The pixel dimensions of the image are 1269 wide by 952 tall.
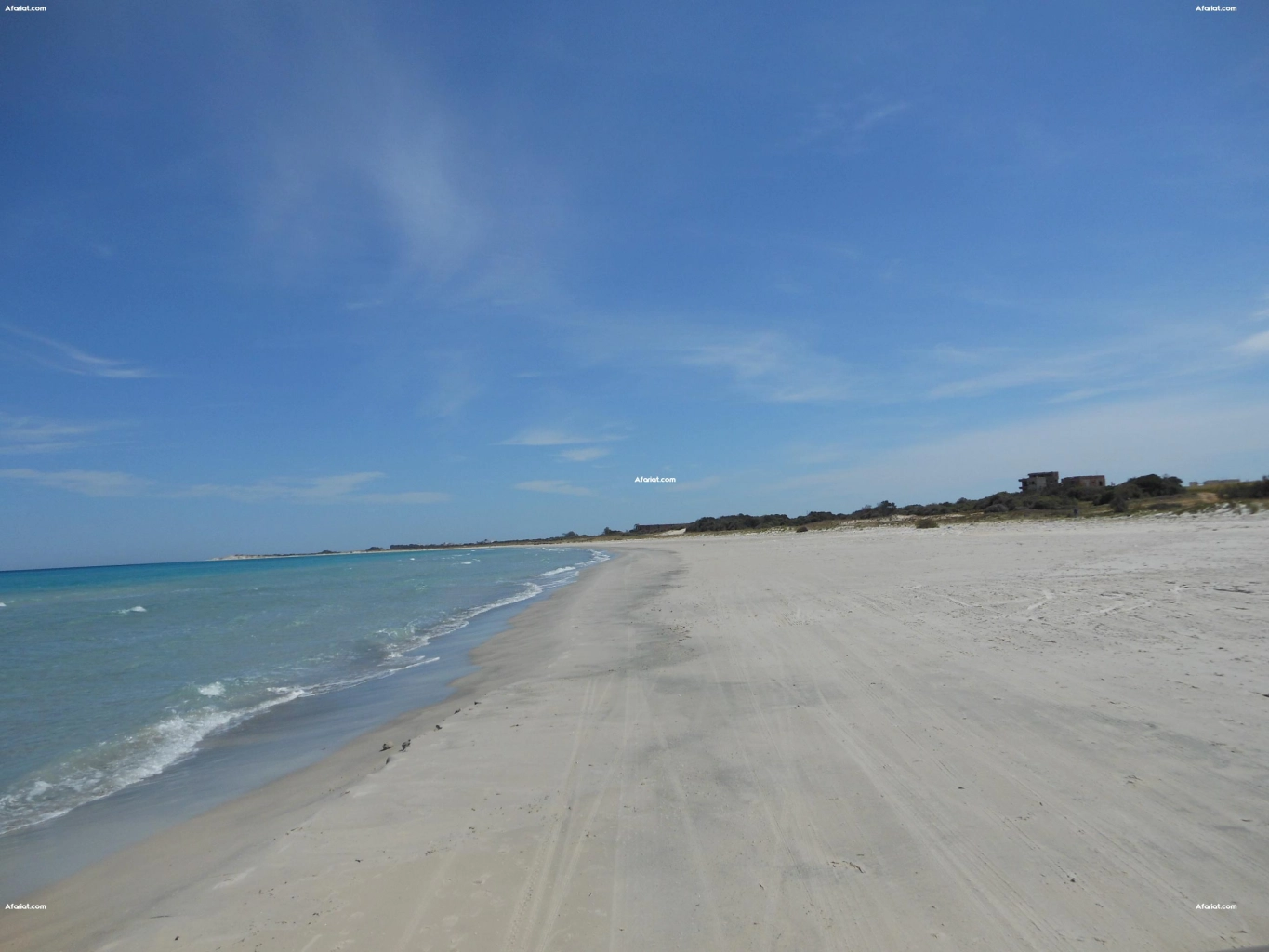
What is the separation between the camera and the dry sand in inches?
121

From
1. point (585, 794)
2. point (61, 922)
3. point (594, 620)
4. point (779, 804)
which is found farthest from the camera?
point (594, 620)

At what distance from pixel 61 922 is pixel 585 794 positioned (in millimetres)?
3037

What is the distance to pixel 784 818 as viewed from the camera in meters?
4.03

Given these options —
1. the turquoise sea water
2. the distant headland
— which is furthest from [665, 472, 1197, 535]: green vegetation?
the turquoise sea water

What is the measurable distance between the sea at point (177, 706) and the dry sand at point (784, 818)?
0.82 meters

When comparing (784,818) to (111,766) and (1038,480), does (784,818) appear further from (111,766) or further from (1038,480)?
(1038,480)

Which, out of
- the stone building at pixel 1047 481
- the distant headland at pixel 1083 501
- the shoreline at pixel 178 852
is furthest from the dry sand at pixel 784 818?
the stone building at pixel 1047 481

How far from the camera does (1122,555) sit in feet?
49.0

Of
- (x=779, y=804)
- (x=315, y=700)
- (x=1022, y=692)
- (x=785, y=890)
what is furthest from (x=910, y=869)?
(x=315, y=700)

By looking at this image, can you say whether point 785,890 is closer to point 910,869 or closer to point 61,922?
point 910,869

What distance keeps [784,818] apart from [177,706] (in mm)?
9071

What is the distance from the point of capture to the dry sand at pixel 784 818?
3.08 metres

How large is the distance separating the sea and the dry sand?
0.82 metres

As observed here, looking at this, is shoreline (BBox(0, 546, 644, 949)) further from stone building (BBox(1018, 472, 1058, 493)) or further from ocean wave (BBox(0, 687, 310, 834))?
stone building (BBox(1018, 472, 1058, 493))
